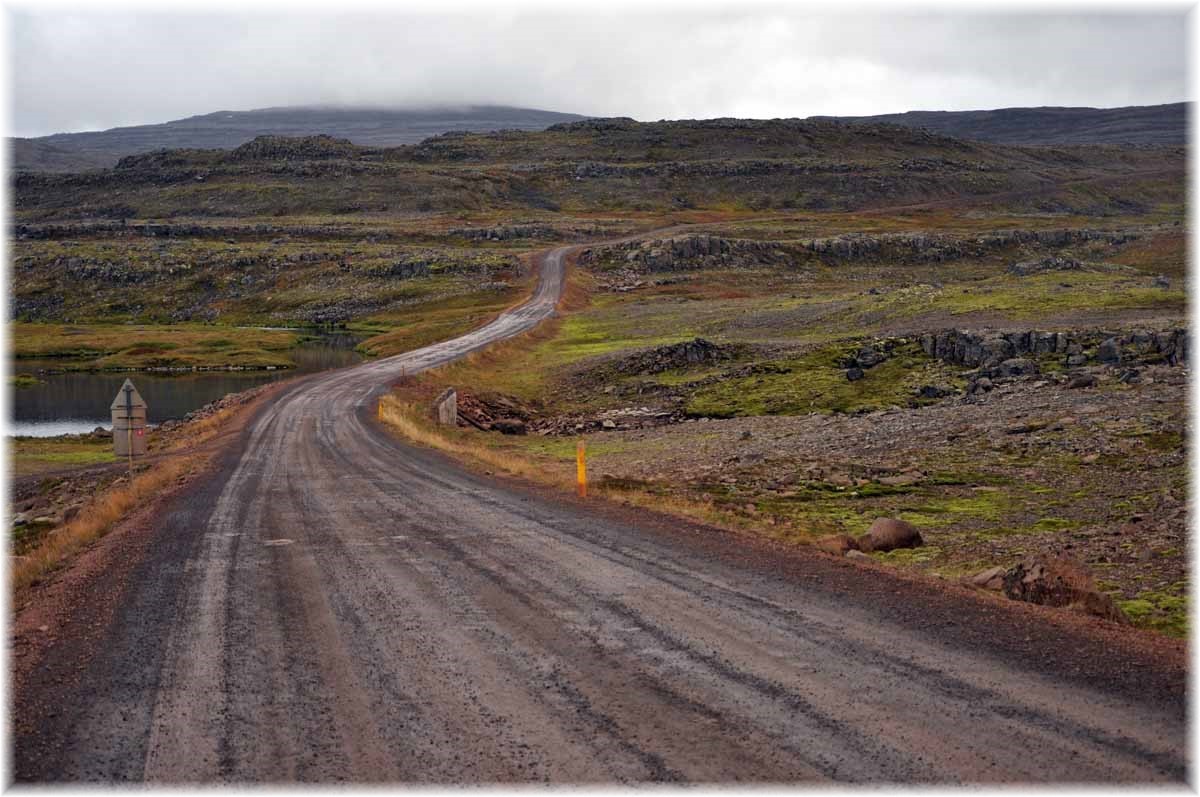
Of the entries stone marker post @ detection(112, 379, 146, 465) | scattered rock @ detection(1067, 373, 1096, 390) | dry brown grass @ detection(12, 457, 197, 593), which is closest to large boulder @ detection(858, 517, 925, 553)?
dry brown grass @ detection(12, 457, 197, 593)

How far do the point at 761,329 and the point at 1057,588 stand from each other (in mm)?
51625

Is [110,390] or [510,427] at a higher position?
[110,390]

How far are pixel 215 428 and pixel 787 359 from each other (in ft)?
92.6

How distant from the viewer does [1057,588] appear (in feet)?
40.9

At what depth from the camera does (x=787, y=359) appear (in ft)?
162

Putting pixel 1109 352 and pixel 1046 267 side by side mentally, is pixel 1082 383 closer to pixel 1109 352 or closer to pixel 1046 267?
pixel 1109 352

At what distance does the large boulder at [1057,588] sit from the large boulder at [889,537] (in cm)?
387

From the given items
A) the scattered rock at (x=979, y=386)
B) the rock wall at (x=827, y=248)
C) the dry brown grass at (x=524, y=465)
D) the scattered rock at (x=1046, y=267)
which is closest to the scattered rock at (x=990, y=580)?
the dry brown grass at (x=524, y=465)

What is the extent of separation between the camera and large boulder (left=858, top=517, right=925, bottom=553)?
1727cm

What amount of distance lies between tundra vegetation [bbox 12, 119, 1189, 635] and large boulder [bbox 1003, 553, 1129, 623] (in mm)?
708

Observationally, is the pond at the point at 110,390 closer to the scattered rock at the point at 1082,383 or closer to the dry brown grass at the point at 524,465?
the dry brown grass at the point at 524,465

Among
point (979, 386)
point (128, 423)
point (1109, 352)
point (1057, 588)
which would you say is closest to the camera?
point (1057, 588)

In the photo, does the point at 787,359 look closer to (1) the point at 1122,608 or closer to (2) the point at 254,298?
(1) the point at 1122,608

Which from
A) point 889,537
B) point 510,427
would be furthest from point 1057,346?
point 889,537
